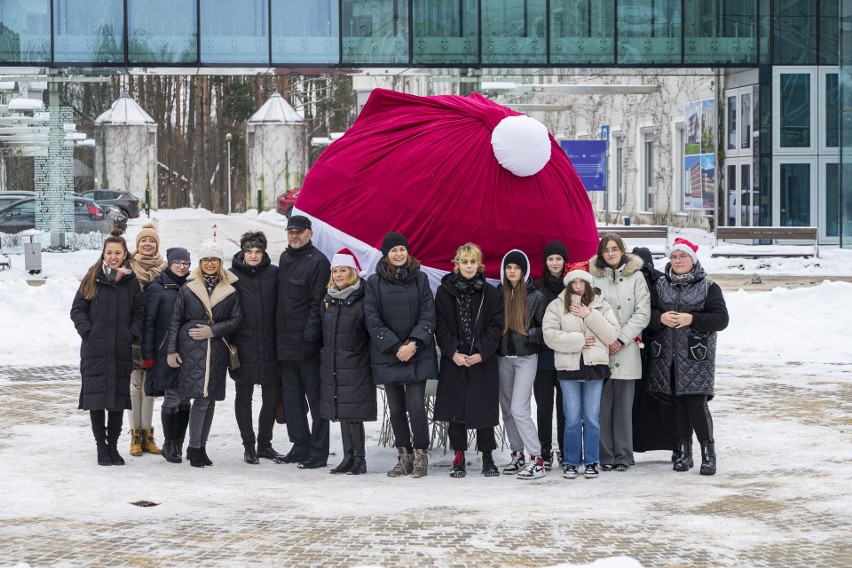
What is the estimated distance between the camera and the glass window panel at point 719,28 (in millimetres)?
29812

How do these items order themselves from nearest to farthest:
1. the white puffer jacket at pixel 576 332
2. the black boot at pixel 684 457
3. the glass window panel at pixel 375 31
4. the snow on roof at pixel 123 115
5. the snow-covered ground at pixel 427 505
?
1. the snow-covered ground at pixel 427 505
2. the white puffer jacket at pixel 576 332
3. the black boot at pixel 684 457
4. the glass window panel at pixel 375 31
5. the snow on roof at pixel 123 115

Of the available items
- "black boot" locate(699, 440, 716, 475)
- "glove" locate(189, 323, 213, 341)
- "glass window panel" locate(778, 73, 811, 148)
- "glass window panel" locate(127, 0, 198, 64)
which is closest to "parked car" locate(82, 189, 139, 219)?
"glass window panel" locate(127, 0, 198, 64)

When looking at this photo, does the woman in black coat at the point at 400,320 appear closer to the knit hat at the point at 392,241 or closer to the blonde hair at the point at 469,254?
the knit hat at the point at 392,241

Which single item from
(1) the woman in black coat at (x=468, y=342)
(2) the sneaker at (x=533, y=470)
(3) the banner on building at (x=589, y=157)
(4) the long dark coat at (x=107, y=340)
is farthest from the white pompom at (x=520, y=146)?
(3) the banner on building at (x=589, y=157)

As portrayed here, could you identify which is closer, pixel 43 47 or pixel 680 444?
pixel 680 444

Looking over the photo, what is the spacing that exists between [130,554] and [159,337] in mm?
2927

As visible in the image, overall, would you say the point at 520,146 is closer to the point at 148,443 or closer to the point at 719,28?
the point at 148,443

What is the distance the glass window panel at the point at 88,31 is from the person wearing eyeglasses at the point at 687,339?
22.5 meters

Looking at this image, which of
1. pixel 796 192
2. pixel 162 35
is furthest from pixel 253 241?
pixel 796 192

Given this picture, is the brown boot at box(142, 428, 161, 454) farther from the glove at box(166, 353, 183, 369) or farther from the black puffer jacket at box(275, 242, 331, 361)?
the black puffer jacket at box(275, 242, 331, 361)

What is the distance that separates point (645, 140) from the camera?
1622 inches

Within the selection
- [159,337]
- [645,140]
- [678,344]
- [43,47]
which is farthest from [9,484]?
[645,140]

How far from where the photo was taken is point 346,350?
8383 millimetres

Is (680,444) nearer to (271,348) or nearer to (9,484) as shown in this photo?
(271,348)
